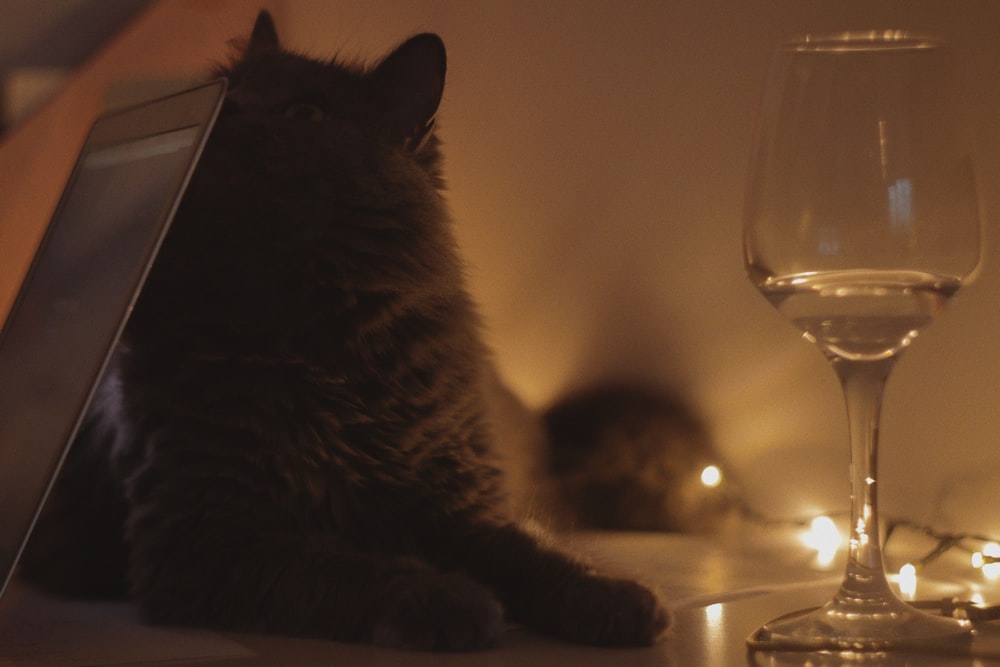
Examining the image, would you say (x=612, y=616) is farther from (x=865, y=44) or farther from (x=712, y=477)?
(x=712, y=477)

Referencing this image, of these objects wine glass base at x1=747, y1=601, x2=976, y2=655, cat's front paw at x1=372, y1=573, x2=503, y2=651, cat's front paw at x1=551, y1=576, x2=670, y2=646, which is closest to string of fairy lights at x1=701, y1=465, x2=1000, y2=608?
wine glass base at x1=747, y1=601, x2=976, y2=655

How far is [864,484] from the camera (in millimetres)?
812

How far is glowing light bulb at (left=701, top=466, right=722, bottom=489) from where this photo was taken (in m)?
1.67

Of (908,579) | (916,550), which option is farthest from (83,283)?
(916,550)

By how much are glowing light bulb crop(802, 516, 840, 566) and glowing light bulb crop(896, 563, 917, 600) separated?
0.20m

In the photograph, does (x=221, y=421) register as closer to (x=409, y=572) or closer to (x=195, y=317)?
(x=195, y=317)

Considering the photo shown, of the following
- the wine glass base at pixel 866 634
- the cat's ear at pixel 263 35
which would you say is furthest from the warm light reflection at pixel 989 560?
the cat's ear at pixel 263 35

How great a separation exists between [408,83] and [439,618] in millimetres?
597

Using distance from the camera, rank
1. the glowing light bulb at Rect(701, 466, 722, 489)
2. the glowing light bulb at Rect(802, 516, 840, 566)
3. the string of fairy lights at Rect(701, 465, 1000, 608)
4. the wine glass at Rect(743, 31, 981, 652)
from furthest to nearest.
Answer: the glowing light bulb at Rect(701, 466, 722, 489) < the glowing light bulb at Rect(802, 516, 840, 566) < the string of fairy lights at Rect(701, 465, 1000, 608) < the wine glass at Rect(743, 31, 981, 652)

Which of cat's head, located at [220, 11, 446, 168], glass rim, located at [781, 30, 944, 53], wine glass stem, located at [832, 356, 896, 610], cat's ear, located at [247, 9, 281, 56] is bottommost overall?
wine glass stem, located at [832, 356, 896, 610]

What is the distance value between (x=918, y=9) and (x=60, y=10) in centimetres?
246

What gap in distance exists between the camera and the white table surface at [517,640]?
0.81m

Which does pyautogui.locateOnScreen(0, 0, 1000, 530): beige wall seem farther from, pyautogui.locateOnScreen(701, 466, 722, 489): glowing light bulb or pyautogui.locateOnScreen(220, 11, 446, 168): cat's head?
pyautogui.locateOnScreen(220, 11, 446, 168): cat's head

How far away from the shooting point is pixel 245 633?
0.93 m
